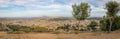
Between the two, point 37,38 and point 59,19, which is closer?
point 37,38

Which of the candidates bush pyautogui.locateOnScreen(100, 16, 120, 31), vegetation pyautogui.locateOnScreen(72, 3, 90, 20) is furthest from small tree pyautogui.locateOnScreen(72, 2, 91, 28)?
bush pyautogui.locateOnScreen(100, 16, 120, 31)

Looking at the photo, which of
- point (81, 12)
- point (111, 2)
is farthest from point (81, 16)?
point (111, 2)

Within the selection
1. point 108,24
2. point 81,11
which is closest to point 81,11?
point 81,11

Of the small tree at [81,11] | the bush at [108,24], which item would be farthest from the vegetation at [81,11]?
the bush at [108,24]

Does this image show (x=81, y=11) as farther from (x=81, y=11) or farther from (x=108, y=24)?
(x=108, y=24)

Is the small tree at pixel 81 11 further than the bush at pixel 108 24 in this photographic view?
No

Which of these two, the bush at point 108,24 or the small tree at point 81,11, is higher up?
the small tree at point 81,11

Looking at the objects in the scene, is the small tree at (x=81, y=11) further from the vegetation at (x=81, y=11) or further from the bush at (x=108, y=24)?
the bush at (x=108, y=24)

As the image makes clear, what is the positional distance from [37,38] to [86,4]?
10.6 metres

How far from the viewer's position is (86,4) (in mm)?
35812

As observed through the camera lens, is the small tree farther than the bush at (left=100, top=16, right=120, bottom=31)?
No

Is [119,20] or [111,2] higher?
[111,2]

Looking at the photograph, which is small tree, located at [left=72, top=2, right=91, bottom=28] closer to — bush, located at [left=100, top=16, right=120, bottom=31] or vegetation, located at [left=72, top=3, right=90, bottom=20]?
vegetation, located at [left=72, top=3, right=90, bottom=20]

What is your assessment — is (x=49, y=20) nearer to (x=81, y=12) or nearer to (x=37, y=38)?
(x=81, y=12)
